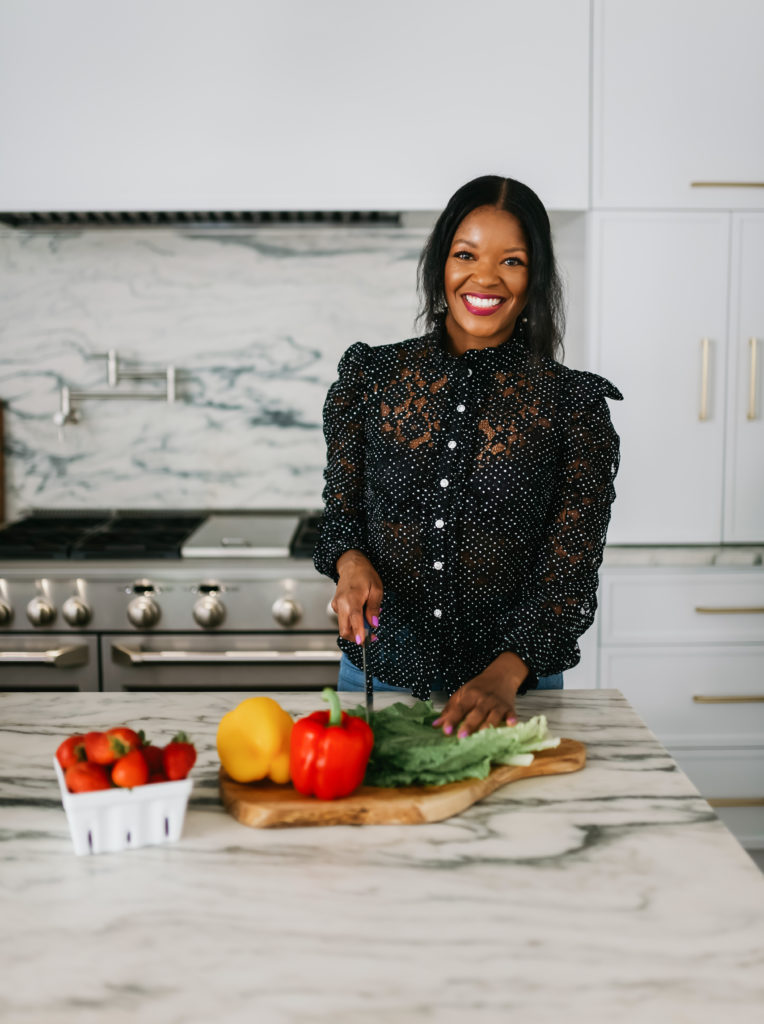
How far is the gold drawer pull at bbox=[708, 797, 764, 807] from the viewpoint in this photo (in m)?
2.55

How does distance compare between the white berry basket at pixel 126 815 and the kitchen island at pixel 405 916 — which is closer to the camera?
the kitchen island at pixel 405 916

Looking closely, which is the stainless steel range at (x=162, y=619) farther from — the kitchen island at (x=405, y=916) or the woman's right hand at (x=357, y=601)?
the kitchen island at (x=405, y=916)

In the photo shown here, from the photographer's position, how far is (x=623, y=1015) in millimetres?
753

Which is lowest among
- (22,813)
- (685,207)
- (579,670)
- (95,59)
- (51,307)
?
(579,670)

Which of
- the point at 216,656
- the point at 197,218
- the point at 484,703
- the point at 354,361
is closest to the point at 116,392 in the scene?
the point at 197,218

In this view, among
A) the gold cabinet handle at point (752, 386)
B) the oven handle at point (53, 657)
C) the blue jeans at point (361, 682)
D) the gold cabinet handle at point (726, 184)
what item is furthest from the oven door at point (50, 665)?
the gold cabinet handle at point (726, 184)

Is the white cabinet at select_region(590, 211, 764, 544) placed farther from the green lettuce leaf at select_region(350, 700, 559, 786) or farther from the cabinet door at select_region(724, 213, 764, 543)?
the green lettuce leaf at select_region(350, 700, 559, 786)

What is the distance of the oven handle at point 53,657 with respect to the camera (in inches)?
92.3

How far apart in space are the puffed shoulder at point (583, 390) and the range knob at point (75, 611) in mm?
1327

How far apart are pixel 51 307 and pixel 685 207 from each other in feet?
5.74

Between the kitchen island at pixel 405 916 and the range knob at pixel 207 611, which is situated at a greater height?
the kitchen island at pixel 405 916

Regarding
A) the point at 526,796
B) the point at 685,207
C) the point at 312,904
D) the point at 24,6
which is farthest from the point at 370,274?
the point at 312,904

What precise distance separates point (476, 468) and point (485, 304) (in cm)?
26

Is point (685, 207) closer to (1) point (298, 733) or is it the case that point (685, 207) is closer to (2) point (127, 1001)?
→ (1) point (298, 733)
